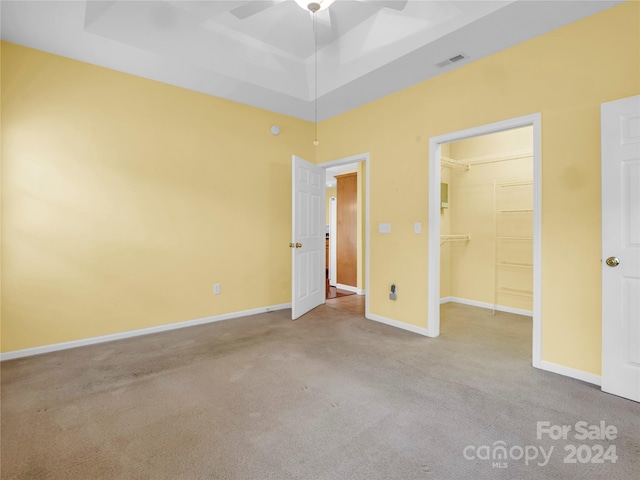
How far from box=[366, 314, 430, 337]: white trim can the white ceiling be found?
8.95 feet

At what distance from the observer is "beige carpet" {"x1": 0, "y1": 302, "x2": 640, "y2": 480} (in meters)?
1.49

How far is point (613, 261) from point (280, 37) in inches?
141

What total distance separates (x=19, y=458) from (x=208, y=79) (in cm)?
346

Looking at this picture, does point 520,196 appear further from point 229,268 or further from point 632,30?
point 229,268

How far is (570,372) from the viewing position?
7.81ft

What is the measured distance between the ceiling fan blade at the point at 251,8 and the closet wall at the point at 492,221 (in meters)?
3.33

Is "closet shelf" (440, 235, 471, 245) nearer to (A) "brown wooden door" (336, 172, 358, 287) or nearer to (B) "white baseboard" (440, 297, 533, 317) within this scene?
(B) "white baseboard" (440, 297, 533, 317)

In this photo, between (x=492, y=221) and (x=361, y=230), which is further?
(x=361, y=230)

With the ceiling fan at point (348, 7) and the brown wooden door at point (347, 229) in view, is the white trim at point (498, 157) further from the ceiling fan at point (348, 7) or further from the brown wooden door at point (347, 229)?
the ceiling fan at point (348, 7)

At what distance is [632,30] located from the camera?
6.95 feet

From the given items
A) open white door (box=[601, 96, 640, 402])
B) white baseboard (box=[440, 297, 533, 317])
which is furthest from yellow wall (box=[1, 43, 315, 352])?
open white door (box=[601, 96, 640, 402])

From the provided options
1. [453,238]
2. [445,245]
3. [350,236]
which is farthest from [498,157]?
[350,236]

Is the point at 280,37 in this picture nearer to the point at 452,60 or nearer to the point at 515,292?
the point at 452,60

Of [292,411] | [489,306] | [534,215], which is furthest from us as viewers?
[489,306]
